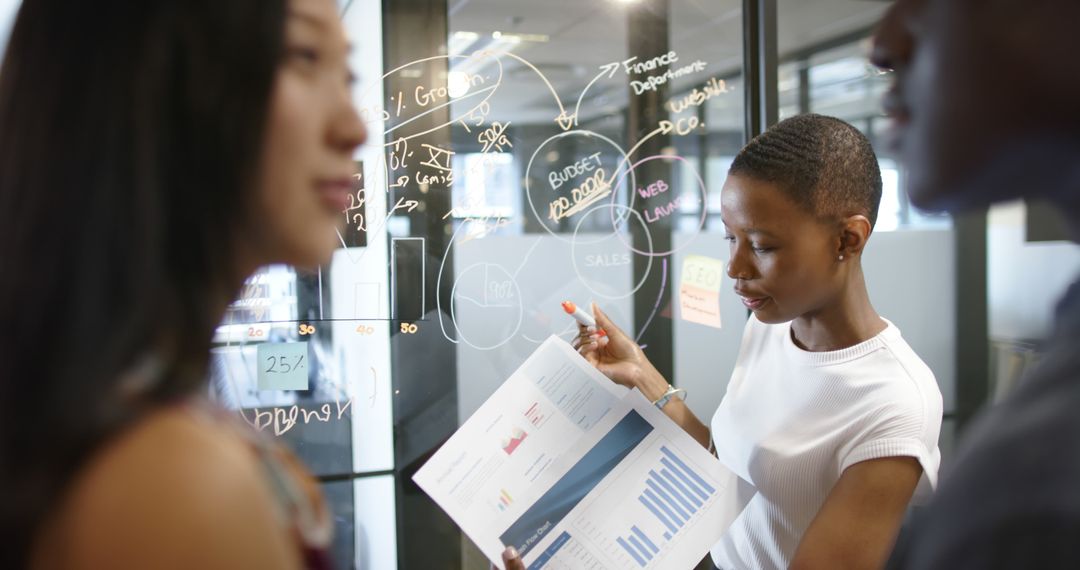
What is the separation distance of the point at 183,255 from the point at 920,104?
1.69 feet

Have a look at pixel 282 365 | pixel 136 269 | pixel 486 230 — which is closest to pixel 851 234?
pixel 486 230

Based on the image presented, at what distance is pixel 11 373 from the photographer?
43 centimetres

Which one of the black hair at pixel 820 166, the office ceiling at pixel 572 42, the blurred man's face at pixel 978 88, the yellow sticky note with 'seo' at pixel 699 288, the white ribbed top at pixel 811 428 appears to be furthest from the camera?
the yellow sticky note with 'seo' at pixel 699 288

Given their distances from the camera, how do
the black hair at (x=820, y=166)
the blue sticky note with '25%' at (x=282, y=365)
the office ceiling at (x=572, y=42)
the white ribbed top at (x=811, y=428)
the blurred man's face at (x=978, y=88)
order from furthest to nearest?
1. the office ceiling at (x=572, y=42)
2. the blue sticky note with '25%' at (x=282, y=365)
3. the black hair at (x=820, y=166)
4. the white ribbed top at (x=811, y=428)
5. the blurred man's face at (x=978, y=88)

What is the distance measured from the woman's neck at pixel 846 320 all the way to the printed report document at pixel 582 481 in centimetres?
29

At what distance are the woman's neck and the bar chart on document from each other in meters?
0.32

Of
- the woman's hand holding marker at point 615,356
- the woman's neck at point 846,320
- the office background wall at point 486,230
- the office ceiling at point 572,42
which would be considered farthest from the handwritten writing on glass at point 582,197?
the woman's neck at point 846,320

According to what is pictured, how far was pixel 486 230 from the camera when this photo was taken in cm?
196

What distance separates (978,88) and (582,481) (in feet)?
2.77

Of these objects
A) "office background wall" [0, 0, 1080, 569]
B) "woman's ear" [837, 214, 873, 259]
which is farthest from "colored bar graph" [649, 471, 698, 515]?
"office background wall" [0, 0, 1080, 569]

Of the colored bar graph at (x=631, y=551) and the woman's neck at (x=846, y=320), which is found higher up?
the woman's neck at (x=846, y=320)

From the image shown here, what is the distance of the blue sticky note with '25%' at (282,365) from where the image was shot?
6.04 feet

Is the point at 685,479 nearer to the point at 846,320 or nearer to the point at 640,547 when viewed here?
the point at 640,547

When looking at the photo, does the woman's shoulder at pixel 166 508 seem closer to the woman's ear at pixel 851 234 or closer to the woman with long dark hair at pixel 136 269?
the woman with long dark hair at pixel 136 269
